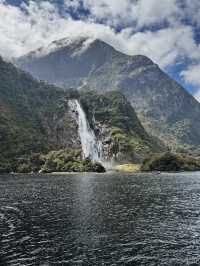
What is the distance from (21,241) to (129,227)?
78.3 ft

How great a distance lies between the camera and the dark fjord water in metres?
54.5

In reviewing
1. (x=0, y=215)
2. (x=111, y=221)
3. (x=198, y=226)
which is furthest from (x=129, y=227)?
(x=0, y=215)

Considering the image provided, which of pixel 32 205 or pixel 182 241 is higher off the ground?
pixel 32 205

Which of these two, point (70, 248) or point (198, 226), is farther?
point (198, 226)

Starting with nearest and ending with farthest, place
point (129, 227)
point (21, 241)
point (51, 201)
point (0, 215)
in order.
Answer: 1. point (21, 241)
2. point (129, 227)
3. point (0, 215)
4. point (51, 201)

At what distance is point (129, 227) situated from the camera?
76500 mm

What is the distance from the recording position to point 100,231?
7256 centimetres

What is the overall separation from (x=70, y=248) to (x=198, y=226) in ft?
102

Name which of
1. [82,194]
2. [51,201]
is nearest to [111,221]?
[51,201]

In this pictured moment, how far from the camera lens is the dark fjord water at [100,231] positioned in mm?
54531

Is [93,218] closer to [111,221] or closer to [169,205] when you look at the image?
[111,221]

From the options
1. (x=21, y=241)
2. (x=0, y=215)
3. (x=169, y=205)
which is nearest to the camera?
(x=21, y=241)

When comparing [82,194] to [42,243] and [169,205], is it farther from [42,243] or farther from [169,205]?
[42,243]

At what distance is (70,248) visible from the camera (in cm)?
5959
